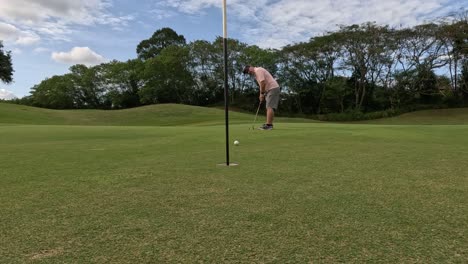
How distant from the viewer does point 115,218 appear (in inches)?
88.8

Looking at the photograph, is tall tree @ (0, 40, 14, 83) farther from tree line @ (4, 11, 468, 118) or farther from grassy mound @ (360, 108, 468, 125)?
grassy mound @ (360, 108, 468, 125)

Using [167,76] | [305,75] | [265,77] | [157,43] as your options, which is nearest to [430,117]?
[305,75]

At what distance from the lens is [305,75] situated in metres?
46.8

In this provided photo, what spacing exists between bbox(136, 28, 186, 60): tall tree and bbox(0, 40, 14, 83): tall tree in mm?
26572

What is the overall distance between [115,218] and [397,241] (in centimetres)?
169

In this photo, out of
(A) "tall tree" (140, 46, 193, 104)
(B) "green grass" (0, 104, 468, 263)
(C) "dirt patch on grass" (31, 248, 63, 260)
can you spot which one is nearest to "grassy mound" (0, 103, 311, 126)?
(A) "tall tree" (140, 46, 193, 104)

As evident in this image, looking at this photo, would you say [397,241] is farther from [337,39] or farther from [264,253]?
[337,39]

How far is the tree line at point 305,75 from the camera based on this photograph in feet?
124

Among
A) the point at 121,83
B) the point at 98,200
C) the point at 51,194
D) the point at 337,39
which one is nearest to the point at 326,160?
the point at 98,200

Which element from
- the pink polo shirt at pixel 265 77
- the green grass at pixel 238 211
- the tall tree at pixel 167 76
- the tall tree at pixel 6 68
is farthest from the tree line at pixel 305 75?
the green grass at pixel 238 211

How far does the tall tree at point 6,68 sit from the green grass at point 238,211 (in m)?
44.0

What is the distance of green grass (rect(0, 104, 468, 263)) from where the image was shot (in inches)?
68.6

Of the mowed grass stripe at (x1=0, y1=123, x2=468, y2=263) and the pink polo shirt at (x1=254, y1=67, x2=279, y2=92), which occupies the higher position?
the pink polo shirt at (x1=254, y1=67, x2=279, y2=92)

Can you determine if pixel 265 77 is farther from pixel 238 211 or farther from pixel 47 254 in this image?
pixel 47 254
